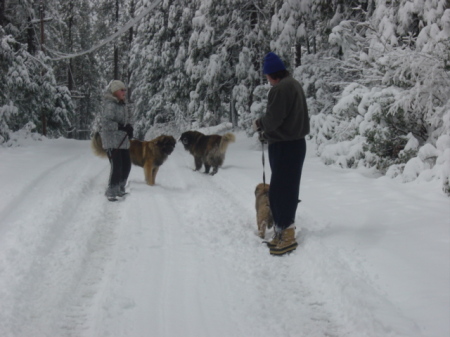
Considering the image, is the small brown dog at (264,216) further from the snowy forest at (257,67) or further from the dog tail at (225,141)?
the dog tail at (225,141)

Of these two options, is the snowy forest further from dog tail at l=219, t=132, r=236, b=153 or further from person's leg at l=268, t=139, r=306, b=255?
person's leg at l=268, t=139, r=306, b=255

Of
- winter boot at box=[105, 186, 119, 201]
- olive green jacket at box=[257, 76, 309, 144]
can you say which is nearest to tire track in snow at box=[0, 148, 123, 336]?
winter boot at box=[105, 186, 119, 201]

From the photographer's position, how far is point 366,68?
353 inches

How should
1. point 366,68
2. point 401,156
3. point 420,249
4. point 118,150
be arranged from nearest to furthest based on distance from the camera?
point 420,249 < point 118,150 < point 401,156 < point 366,68

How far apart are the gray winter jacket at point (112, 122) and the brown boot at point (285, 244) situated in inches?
151

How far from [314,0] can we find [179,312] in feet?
39.8

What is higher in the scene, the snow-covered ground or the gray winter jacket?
the gray winter jacket

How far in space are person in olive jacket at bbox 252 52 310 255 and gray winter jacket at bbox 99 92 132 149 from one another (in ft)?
A: 11.0

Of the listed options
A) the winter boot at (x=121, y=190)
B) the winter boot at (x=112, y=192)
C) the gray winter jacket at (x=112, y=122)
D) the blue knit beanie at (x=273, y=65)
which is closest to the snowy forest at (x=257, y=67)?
the gray winter jacket at (x=112, y=122)

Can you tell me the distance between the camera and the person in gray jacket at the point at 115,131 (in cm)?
690

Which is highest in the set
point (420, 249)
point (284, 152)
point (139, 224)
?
point (284, 152)

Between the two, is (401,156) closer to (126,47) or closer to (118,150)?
(118,150)

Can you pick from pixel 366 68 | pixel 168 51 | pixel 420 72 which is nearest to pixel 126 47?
pixel 168 51

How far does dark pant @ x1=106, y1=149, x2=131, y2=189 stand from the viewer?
6867mm
